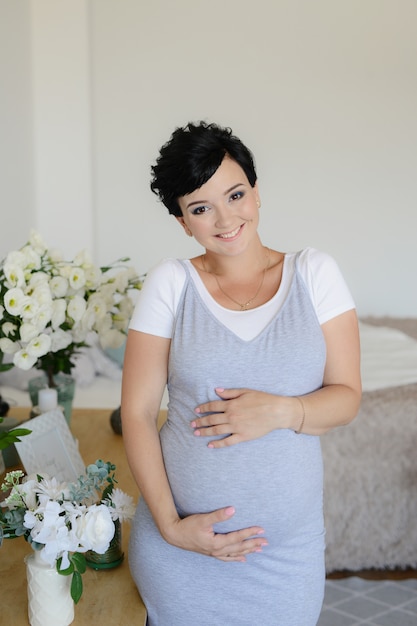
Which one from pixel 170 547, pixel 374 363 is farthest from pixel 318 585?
pixel 374 363

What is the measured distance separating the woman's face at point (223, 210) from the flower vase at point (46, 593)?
0.61 meters

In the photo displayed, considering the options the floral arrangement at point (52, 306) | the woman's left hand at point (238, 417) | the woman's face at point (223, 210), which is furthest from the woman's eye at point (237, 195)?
the floral arrangement at point (52, 306)

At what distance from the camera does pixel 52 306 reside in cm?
181

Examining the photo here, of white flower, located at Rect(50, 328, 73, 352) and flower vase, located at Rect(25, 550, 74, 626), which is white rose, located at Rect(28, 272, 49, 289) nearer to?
white flower, located at Rect(50, 328, 73, 352)

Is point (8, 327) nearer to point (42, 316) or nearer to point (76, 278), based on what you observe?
point (42, 316)

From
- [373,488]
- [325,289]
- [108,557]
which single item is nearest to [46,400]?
[108,557]

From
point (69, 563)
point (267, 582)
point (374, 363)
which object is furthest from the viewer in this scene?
point (374, 363)

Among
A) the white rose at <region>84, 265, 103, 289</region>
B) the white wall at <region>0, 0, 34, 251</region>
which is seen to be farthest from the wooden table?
the white wall at <region>0, 0, 34, 251</region>

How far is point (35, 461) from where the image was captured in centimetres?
161

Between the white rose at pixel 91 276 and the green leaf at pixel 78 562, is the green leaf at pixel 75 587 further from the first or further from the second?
the white rose at pixel 91 276

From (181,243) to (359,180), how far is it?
1.02 m

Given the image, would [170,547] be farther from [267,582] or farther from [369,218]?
[369,218]

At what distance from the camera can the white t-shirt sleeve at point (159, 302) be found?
1.40 metres

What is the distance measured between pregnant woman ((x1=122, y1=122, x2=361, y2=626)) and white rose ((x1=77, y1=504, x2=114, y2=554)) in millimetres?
168
